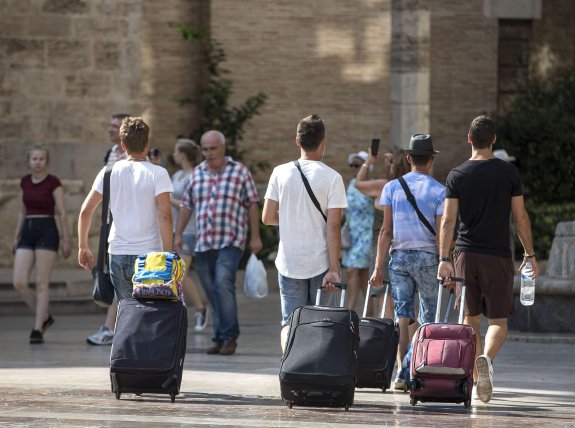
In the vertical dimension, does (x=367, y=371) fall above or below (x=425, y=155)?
below

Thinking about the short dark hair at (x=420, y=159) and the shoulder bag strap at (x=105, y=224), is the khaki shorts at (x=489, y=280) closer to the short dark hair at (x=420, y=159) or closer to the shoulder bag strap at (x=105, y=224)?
the short dark hair at (x=420, y=159)

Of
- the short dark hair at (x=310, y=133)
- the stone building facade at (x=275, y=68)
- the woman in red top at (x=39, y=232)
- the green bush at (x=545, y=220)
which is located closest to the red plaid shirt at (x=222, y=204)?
the woman in red top at (x=39, y=232)

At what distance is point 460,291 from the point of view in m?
10.8

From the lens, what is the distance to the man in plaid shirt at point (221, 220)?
13.7 metres

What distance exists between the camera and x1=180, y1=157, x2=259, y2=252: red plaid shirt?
13.7 metres

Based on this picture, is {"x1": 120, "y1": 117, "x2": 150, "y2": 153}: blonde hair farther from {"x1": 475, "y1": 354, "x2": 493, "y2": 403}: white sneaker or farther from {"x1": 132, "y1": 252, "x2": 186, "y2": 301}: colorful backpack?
{"x1": 475, "y1": 354, "x2": 493, "y2": 403}: white sneaker

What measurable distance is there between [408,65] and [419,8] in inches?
36.2

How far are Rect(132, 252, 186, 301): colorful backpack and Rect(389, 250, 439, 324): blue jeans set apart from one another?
1.54 m

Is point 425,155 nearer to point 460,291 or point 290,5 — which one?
point 460,291

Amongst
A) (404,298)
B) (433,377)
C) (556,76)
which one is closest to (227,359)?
(404,298)

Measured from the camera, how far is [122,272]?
35.7 ft

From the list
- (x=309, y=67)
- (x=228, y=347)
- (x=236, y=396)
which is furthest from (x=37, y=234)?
(x=309, y=67)

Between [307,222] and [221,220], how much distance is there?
304cm

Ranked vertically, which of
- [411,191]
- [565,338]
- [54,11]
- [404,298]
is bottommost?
[565,338]
